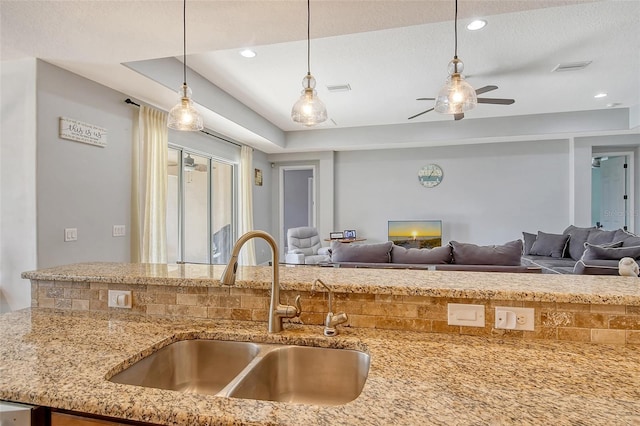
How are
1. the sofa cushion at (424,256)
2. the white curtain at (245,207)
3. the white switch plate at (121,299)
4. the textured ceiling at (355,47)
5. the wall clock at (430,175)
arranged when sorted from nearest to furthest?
1. the white switch plate at (121,299)
2. the textured ceiling at (355,47)
3. the sofa cushion at (424,256)
4. the white curtain at (245,207)
5. the wall clock at (430,175)

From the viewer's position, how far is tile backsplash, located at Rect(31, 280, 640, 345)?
3.50 feet

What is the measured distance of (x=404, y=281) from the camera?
1.28 metres

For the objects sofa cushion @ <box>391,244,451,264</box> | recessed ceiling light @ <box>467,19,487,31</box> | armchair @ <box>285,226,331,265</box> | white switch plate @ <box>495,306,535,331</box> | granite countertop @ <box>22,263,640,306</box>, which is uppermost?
recessed ceiling light @ <box>467,19,487,31</box>

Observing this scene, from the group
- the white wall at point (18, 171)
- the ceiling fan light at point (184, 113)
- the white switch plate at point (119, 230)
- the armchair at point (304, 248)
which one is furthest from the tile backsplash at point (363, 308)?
the armchair at point (304, 248)

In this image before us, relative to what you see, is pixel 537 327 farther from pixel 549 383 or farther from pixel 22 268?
pixel 22 268

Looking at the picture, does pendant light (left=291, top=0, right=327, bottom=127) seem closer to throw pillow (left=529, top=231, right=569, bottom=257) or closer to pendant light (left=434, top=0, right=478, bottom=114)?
pendant light (left=434, top=0, right=478, bottom=114)

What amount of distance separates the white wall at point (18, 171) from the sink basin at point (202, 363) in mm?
2201

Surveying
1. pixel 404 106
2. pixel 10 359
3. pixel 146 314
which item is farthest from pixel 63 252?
pixel 404 106

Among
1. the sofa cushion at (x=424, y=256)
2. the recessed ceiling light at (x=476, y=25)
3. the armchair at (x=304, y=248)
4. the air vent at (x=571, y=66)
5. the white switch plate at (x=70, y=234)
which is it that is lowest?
the armchair at (x=304, y=248)

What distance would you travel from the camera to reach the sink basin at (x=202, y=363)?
3.82 ft

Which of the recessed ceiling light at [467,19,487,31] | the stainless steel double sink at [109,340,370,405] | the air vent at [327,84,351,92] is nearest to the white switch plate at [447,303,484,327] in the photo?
the stainless steel double sink at [109,340,370,405]

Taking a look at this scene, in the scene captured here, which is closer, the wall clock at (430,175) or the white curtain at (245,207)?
the white curtain at (245,207)

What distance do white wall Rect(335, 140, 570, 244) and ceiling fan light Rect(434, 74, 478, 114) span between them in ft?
15.1

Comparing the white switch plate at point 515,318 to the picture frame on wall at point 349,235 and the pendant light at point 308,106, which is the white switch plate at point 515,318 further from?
the picture frame on wall at point 349,235
